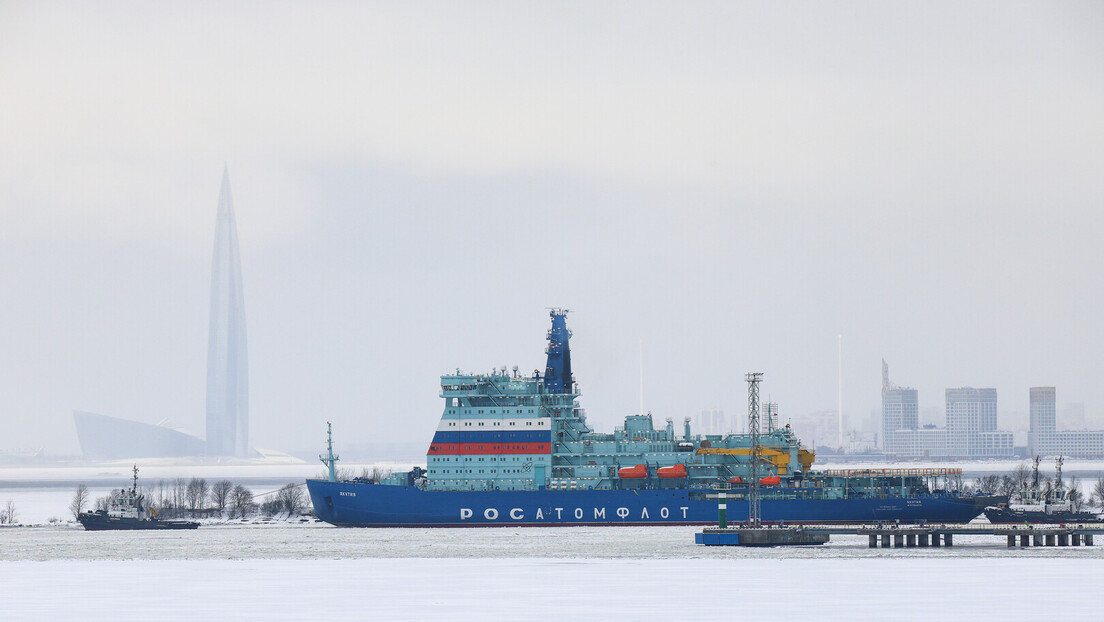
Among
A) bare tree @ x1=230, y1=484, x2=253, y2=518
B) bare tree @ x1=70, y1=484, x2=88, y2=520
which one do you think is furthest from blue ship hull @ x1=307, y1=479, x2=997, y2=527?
bare tree @ x1=230, y1=484, x2=253, y2=518

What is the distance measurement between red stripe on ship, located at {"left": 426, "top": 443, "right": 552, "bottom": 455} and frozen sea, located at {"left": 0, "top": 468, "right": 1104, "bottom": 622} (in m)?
8.36

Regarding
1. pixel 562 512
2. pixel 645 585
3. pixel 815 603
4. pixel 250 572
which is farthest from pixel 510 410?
pixel 815 603

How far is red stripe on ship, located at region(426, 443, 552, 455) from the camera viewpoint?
95.1m

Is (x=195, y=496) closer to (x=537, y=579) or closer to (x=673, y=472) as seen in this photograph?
(x=673, y=472)

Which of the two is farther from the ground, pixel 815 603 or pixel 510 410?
pixel 510 410

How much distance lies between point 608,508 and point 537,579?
34.4 meters

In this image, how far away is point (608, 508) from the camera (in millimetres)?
93688

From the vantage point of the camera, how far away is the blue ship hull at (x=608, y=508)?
92562 mm

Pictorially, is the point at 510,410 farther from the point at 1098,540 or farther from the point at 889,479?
the point at 1098,540

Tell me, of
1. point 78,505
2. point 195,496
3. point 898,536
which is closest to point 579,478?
point 898,536

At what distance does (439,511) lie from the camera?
94.9 metres

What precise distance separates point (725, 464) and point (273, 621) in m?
50.8

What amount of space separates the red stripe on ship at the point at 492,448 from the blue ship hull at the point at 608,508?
261 centimetres

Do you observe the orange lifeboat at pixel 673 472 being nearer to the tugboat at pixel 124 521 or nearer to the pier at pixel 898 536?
the pier at pixel 898 536
